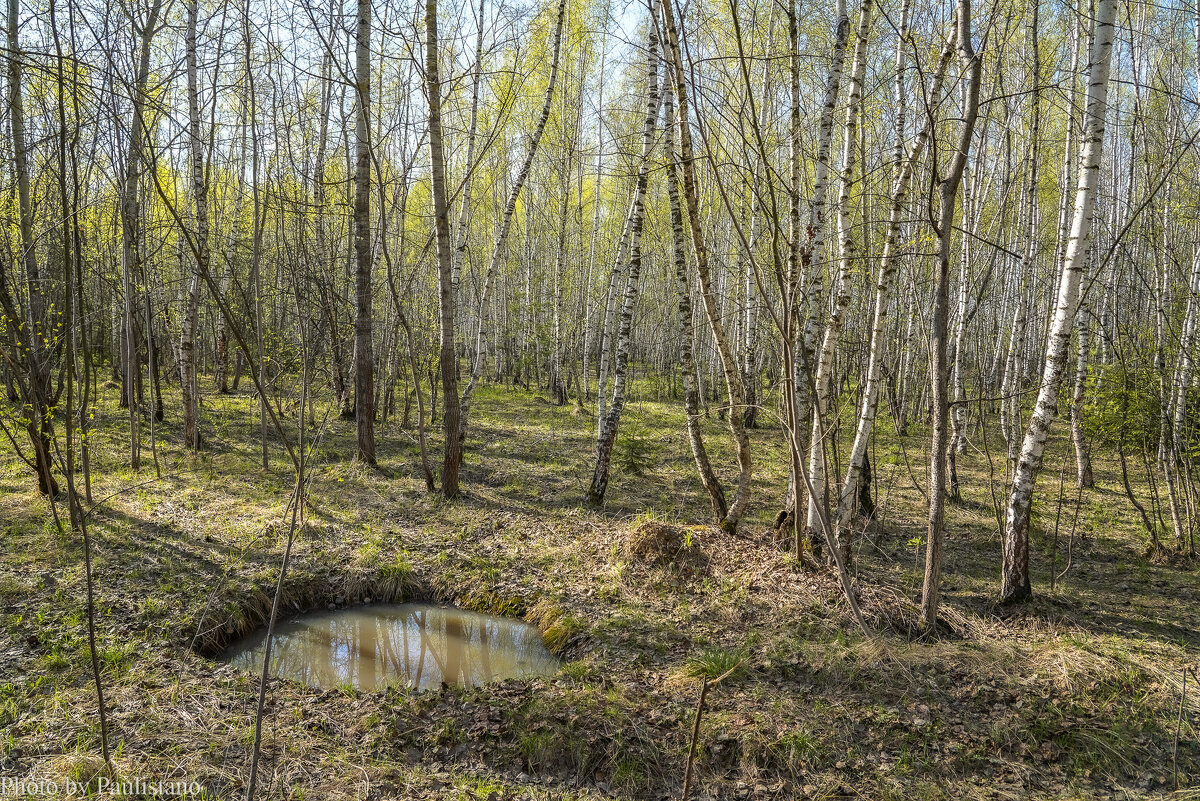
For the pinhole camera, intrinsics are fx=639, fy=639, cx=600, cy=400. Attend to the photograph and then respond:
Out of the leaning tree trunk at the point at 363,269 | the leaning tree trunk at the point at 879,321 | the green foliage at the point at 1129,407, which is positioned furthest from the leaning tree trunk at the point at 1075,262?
the leaning tree trunk at the point at 363,269

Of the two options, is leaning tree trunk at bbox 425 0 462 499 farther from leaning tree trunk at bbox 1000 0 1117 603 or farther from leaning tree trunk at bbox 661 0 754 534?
leaning tree trunk at bbox 1000 0 1117 603

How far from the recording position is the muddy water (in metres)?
4.16

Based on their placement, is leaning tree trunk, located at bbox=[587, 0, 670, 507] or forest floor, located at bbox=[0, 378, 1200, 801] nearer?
forest floor, located at bbox=[0, 378, 1200, 801]

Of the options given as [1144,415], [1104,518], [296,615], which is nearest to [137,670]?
[296,615]

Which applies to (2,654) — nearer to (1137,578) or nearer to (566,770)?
(566,770)

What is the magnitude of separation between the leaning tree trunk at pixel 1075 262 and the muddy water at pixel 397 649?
3504 mm

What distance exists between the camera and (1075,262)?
4.06 meters

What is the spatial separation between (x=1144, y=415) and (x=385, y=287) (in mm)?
10440

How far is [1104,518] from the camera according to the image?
23.2ft

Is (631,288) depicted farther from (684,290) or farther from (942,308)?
(942,308)

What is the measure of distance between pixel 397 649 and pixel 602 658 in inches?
60.0

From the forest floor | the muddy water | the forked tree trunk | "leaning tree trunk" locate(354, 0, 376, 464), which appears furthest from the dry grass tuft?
"leaning tree trunk" locate(354, 0, 376, 464)

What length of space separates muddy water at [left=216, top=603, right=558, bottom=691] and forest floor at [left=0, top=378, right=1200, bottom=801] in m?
0.17

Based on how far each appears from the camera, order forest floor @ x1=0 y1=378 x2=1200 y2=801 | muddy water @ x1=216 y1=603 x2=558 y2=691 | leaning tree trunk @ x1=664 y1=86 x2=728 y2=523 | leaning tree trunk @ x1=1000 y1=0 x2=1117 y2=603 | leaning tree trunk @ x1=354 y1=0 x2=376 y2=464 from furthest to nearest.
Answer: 1. leaning tree trunk @ x1=354 y1=0 x2=376 y2=464
2. leaning tree trunk @ x1=664 y1=86 x2=728 y2=523
3. muddy water @ x1=216 y1=603 x2=558 y2=691
4. leaning tree trunk @ x1=1000 y1=0 x2=1117 y2=603
5. forest floor @ x1=0 y1=378 x2=1200 y2=801
